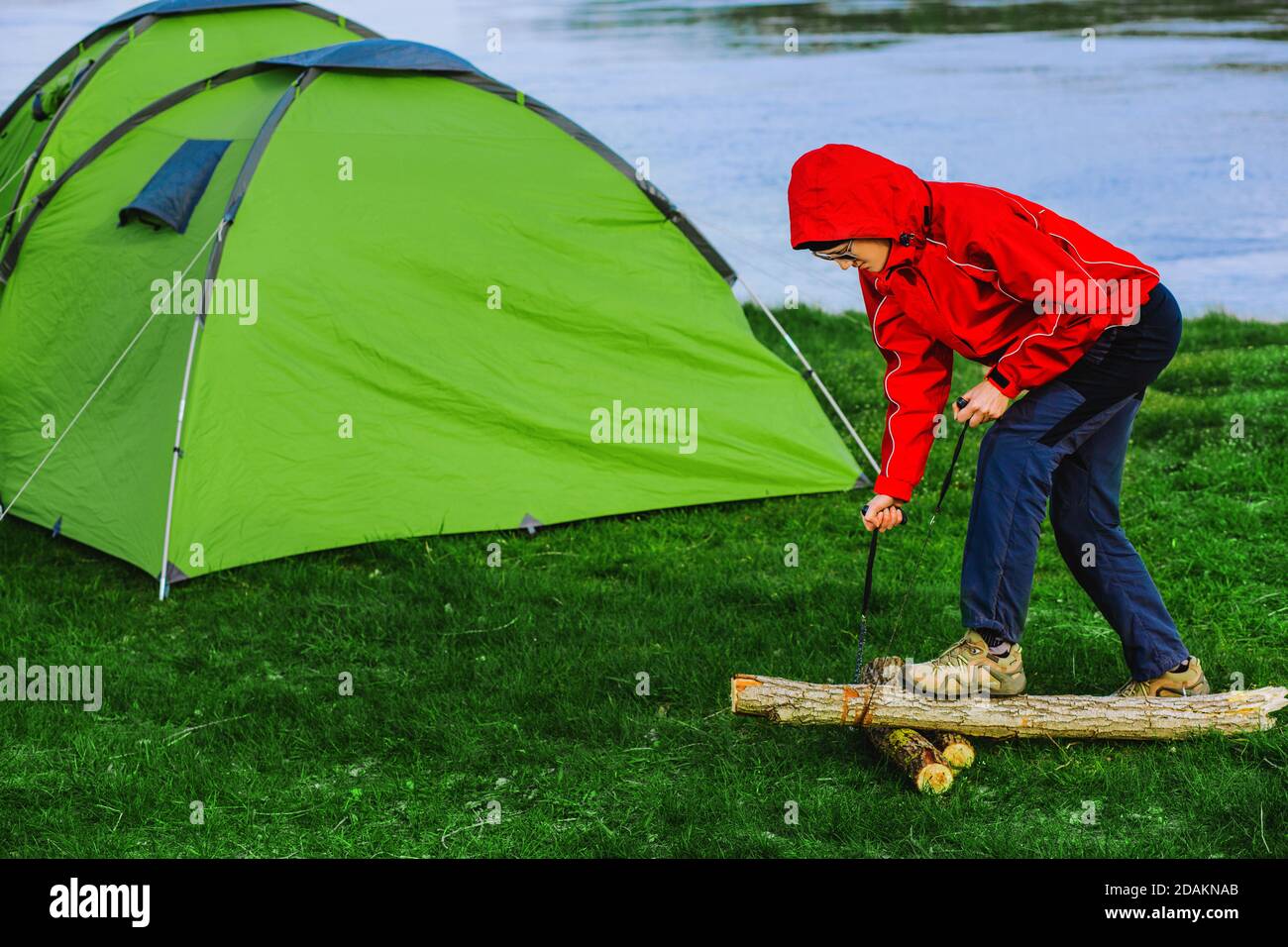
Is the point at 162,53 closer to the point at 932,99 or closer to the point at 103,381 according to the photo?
the point at 103,381

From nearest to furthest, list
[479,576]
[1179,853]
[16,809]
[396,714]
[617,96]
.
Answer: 1. [1179,853]
2. [16,809]
3. [396,714]
4. [479,576]
5. [617,96]

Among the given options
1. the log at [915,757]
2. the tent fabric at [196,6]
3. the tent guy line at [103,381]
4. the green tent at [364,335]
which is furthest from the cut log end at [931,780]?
the tent fabric at [196,6]

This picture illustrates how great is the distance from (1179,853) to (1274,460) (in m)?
3.56

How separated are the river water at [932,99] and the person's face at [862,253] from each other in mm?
4421

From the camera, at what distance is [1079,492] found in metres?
4.11

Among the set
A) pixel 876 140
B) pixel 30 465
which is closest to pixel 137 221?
pixel 30 465

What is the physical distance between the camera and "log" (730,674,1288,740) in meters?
4.11

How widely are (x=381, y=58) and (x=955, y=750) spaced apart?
388 cm

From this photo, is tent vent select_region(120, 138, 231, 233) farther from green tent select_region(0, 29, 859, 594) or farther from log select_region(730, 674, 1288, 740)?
log select_region(730, 674, 1288, 740)

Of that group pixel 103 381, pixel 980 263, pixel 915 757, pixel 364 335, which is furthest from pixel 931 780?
pixel 103 381

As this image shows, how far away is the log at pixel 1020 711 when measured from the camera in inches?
162

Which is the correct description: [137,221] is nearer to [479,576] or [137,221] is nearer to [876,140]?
[479,576]

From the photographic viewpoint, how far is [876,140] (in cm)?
1638

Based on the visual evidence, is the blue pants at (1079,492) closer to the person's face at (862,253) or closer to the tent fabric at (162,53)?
the person's face at (862,253)
